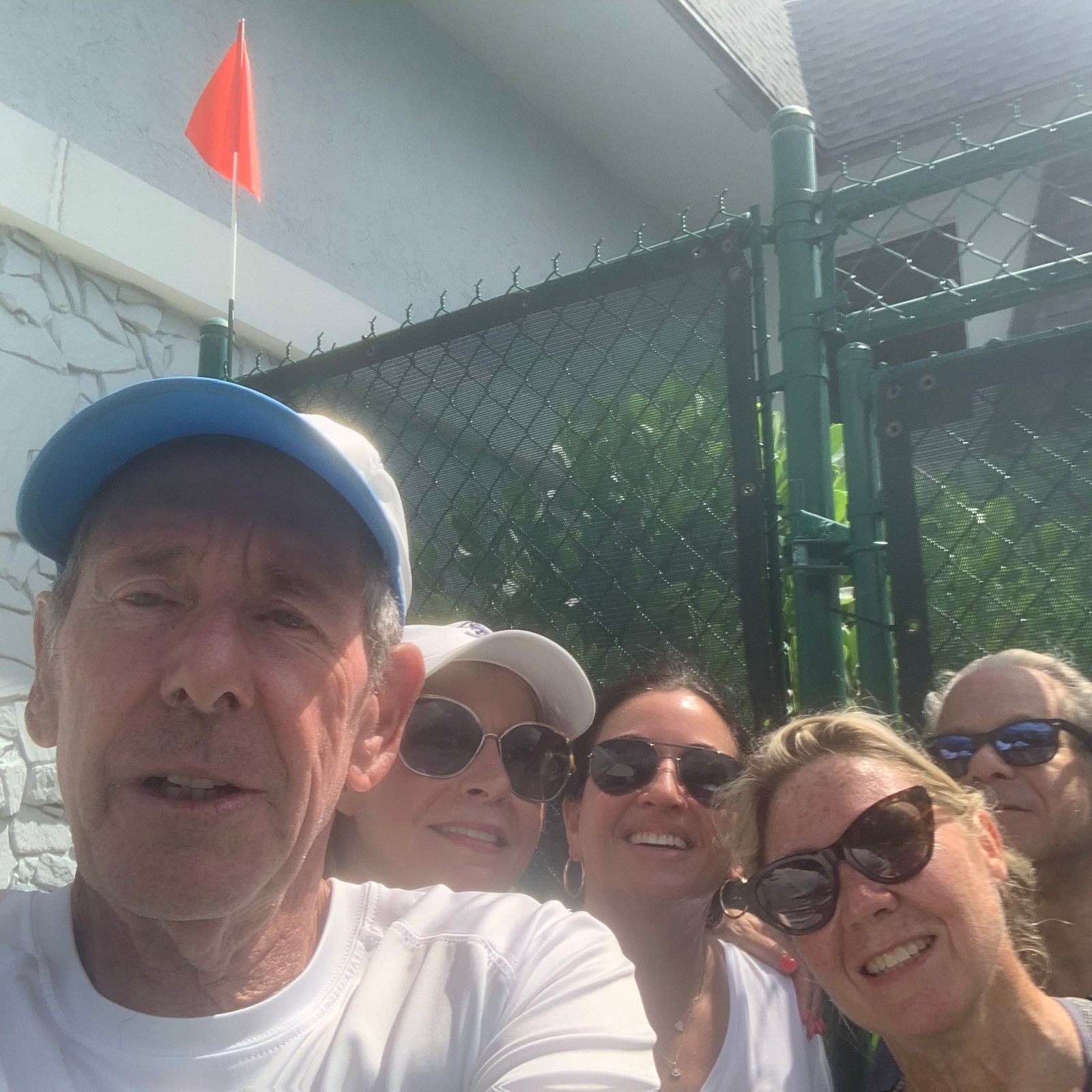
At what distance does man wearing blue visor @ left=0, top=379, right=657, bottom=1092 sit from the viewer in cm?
119

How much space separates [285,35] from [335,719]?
4.98 metres

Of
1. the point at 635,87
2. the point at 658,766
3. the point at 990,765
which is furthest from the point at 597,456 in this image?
the point at 635,87

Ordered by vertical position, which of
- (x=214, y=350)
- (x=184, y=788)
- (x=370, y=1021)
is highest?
(x=214, y=350)

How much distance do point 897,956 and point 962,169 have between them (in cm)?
143

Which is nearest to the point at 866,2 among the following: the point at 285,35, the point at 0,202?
the point at 285,35

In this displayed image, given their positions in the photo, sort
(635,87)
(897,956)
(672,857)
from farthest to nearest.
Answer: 1. (635,87)
2. (672,857)
3. (897,956)

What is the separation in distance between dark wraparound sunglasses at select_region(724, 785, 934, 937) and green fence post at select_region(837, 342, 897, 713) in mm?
309

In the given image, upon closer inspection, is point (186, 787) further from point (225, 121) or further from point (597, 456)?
point (225, 121)

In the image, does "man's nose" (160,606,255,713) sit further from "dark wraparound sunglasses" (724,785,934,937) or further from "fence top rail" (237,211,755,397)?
"fence top rail" (237,211,755,397)

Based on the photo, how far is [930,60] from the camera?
6.91 m

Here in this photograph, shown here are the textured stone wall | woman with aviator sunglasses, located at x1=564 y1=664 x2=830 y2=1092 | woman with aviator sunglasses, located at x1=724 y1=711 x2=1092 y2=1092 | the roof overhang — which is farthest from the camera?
the roof overhang

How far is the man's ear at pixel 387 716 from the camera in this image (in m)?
1.51

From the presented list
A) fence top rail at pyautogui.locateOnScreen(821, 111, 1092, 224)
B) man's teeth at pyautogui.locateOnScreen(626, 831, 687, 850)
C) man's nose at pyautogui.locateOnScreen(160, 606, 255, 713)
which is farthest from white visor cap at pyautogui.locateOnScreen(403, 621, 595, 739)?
fence top rail at pyautogui.locateOnScreen(821, 111, 1092, 224)

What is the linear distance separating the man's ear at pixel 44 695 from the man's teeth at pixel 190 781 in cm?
23
